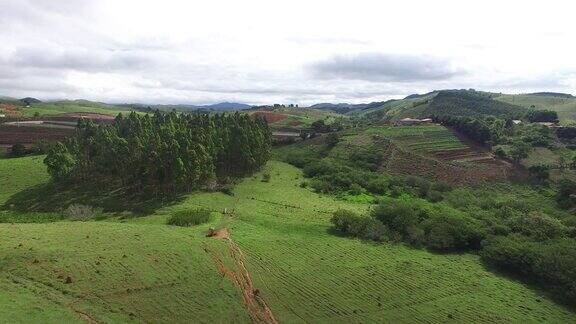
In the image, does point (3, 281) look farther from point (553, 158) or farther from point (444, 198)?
point (553, 158)

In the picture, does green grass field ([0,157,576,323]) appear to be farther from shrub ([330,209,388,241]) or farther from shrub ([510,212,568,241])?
shrub ([510,212,568,241])

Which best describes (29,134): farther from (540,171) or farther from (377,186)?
(540,171)

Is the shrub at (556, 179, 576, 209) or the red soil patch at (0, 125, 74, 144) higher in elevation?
the red soil patch at (0, 125, 74, 144)

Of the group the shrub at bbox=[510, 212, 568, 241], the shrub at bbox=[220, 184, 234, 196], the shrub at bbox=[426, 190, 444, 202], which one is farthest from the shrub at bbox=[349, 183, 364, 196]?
the shrub at bbox=[510, 212, 568, 241]

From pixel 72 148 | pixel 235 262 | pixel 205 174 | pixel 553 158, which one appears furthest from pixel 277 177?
pixel 553 158

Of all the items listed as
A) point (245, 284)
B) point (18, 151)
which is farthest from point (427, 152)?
point (18, 151)

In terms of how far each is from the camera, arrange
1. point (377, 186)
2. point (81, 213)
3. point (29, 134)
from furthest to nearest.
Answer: point (29, 134)
point (377, 186)
point (81, 213)
